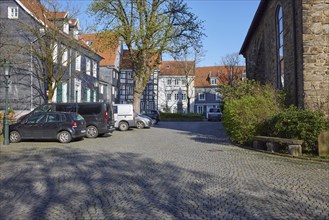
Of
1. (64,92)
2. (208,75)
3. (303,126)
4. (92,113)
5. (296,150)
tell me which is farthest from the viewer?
A: (208,75)

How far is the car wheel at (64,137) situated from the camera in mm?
16172

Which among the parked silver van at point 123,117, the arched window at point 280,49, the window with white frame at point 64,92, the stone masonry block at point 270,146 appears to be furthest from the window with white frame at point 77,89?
the stone masonry block at point 270,146

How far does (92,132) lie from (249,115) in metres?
9.05

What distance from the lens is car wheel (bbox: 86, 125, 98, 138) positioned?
19.1 m

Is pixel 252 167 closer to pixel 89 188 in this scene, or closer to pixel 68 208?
Answer: pixel 89 188

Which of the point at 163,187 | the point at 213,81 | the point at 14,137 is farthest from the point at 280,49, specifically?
the point at 213,81

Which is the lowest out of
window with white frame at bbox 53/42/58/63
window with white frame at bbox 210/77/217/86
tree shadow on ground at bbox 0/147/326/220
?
tree shadow on ground at bbox 0/147/326/220

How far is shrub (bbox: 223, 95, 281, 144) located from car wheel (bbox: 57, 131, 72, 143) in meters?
7.44

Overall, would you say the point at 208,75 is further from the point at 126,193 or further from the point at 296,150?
the point at 126,193

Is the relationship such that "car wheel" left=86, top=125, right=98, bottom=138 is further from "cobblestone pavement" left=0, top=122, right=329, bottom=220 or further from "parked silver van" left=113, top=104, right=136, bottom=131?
"cobblestone pavement" left=0, top=122, right=329, bottom=220

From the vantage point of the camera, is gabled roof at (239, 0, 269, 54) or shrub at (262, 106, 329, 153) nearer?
shrub at (262, 106, 329, 153)

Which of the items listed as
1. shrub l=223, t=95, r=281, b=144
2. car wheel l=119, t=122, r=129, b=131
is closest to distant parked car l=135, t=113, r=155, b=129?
car wheel l=119, t=122, r=129, b=131

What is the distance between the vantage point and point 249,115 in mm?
13953

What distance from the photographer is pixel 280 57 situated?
1922cm
